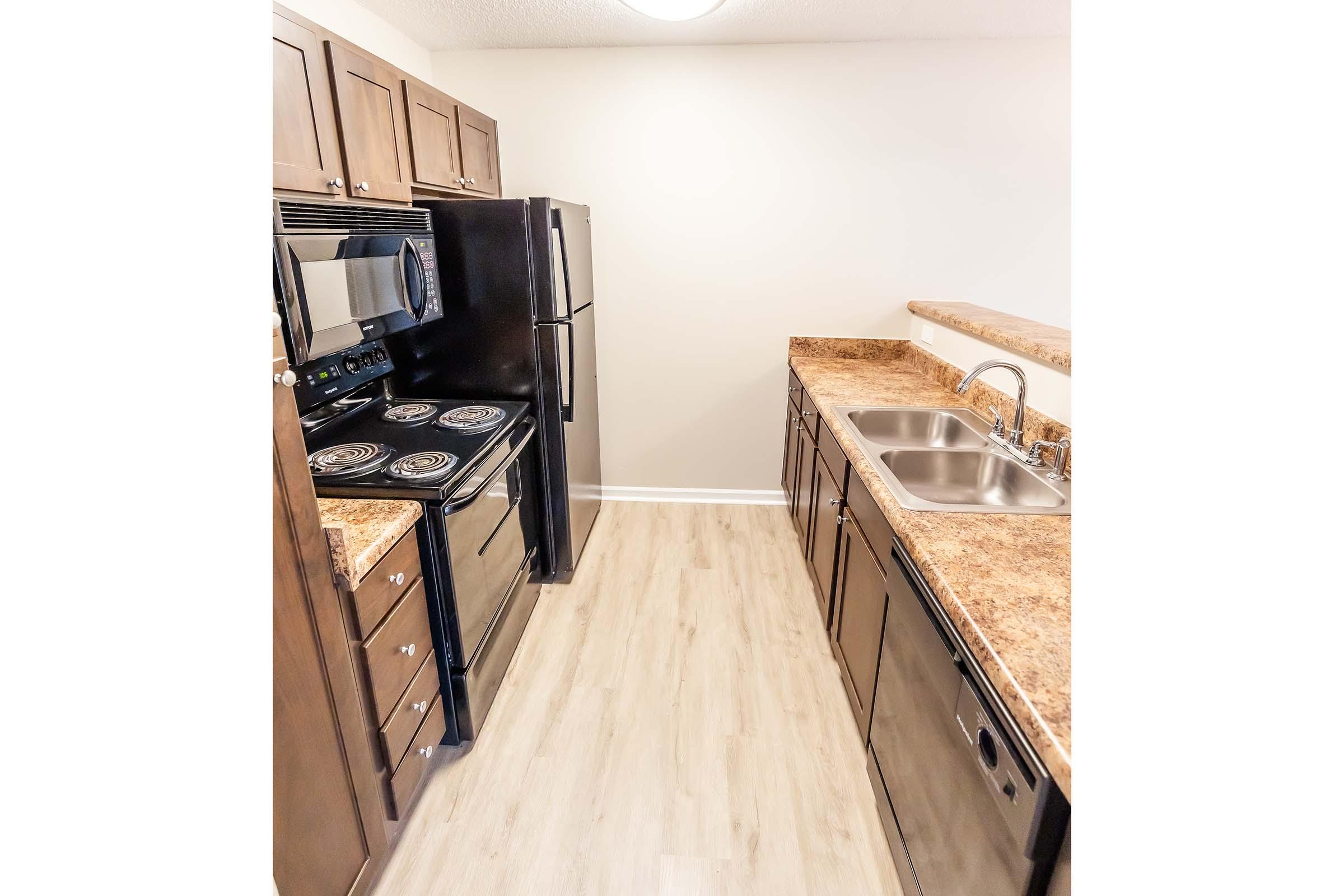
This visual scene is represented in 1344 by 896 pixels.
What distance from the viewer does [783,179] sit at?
10.0ft

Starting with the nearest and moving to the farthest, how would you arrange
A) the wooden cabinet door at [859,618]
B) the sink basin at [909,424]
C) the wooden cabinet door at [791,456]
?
the wooden cabinet door at [859,618] → the sink basin at [909,424] → the wooden cabinet door at [791,456]

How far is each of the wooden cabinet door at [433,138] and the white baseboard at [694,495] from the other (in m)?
1.74

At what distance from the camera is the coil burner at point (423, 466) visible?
5.43 feet

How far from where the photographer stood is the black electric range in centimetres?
164

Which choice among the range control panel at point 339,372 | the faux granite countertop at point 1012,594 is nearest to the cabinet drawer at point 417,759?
the range control panel at point 339,372

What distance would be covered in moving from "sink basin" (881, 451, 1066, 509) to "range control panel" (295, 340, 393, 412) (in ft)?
5.48

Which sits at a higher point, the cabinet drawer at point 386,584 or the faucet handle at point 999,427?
the faucet handle at point 999,427

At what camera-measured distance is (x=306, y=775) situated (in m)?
1.16

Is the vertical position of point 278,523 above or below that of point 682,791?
above

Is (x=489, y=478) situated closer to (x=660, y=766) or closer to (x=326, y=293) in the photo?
(x=326, y=293)

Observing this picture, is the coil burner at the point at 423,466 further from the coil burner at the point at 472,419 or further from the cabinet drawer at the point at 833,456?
the cabinet drawer at the point at 833,456
